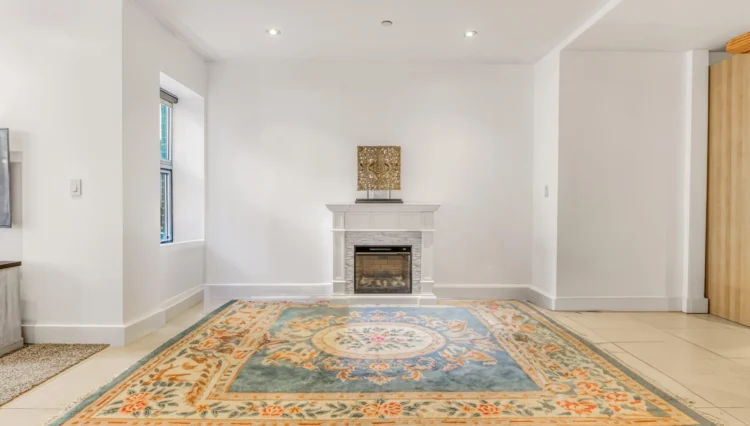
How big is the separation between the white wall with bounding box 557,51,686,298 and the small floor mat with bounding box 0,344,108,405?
4.14 meters

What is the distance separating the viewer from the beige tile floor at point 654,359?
2.17 meters

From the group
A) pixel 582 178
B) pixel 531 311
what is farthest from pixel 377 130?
pixel 531 311

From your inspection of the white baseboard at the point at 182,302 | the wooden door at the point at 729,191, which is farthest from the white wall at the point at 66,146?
the wooden door at the point at 729,191

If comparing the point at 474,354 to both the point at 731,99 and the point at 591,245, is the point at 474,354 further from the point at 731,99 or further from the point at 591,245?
the point at 731,99

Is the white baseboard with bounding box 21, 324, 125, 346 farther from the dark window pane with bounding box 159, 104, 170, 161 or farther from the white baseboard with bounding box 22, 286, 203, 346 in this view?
the dark window pane with bounding box 159, 104, 170, 161

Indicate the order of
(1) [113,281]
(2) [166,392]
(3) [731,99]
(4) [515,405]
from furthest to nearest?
(3) [731,99]
(1) [113,281]
(2) [166,392]
(4) [515,405]

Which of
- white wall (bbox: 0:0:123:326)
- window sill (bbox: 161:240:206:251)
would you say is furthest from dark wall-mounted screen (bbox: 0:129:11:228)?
window sill (bbox: 161:240:206:251)

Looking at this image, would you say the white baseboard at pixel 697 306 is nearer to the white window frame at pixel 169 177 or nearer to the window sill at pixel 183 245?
the window sill at pixel 183 245

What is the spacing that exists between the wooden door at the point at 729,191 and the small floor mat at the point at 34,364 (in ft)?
17.5

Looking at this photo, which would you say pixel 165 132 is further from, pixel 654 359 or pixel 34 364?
pixel 654 359

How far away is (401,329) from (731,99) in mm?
3700

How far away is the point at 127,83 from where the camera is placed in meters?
3.20

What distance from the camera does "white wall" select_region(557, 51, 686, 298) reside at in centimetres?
419

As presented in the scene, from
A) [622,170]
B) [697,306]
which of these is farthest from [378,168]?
[697,306]
